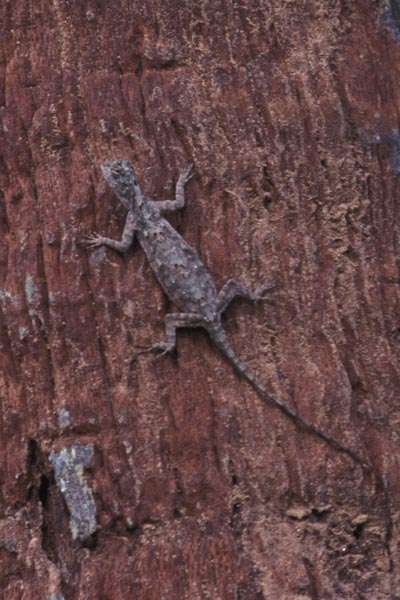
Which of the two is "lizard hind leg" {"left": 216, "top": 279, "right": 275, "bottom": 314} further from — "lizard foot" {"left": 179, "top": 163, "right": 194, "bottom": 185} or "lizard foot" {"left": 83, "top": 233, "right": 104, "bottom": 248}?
"lizard foot" {"left": 83, "top": 233, "right": 104, "bottom": 248}

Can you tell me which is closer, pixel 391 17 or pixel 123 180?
pixel 123 180

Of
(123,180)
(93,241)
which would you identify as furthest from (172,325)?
(123,180)

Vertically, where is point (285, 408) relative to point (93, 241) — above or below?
below

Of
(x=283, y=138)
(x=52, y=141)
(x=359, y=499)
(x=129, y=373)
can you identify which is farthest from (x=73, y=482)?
(x=283, y=138)

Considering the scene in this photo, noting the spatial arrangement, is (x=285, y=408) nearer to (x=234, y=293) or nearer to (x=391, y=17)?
(x=234, y=293)

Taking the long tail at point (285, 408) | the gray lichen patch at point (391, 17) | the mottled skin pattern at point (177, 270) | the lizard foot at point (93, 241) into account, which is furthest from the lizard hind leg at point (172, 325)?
the gray lichen patch at point (391, 17)
